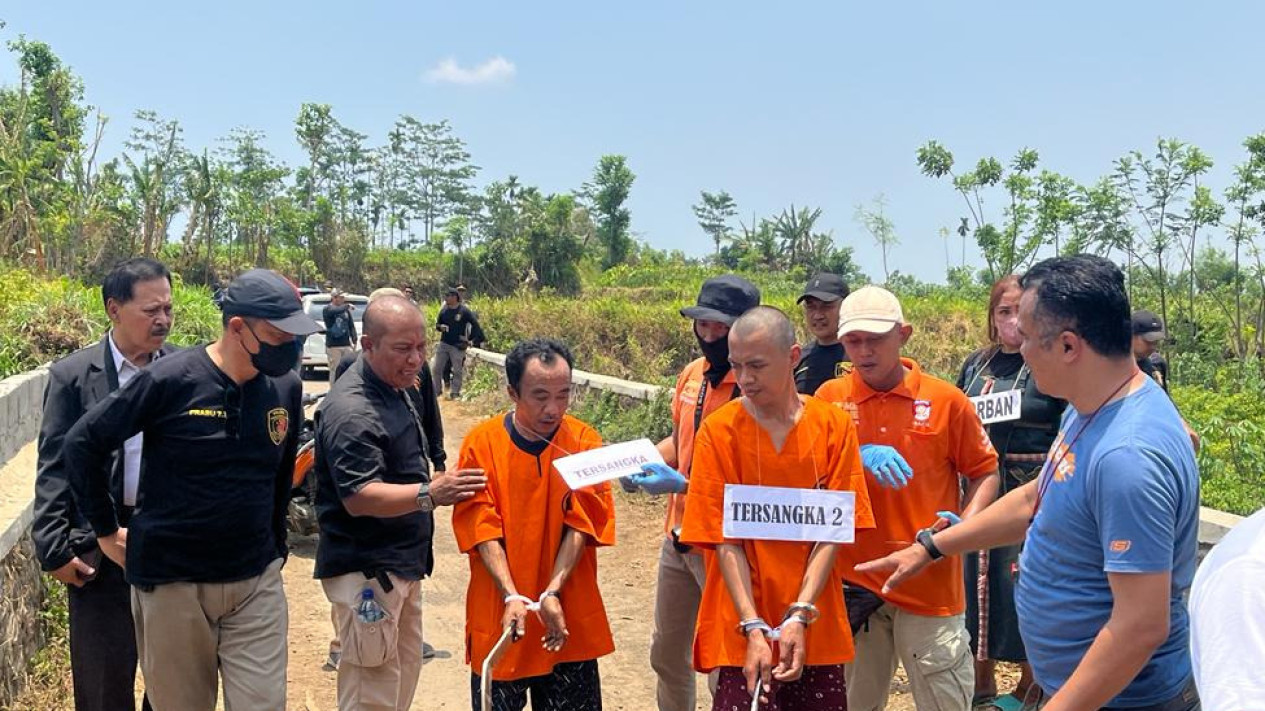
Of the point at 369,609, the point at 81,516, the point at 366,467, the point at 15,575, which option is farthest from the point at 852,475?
the point at 15,575

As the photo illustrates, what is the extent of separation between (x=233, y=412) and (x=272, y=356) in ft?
0.72

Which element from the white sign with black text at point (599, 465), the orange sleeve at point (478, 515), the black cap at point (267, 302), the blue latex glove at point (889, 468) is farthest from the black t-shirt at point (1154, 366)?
the black cap at point (267, 302)

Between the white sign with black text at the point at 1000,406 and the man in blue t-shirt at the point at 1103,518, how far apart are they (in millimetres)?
1901

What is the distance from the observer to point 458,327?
1397 cm

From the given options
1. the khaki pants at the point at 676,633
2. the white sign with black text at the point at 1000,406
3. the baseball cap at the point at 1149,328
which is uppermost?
the baseball cap at the point at 1149,328

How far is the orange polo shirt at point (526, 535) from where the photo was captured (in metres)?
3.28

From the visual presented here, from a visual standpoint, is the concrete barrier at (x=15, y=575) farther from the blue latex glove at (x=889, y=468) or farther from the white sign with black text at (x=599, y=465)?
the blue latex glove at (x=889, y=468)

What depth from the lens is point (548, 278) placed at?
3603 cm

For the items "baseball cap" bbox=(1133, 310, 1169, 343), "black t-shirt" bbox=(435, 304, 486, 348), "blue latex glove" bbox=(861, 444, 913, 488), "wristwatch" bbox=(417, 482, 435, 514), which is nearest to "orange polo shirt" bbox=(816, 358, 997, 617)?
"blue latex glove" bbox=(861, 444, 913, 488)

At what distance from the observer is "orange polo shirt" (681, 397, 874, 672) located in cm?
301

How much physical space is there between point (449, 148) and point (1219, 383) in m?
44.4

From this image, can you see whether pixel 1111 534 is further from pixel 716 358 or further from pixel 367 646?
pixel 367 646

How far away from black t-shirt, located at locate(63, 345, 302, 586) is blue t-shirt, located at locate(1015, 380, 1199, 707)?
7.96 feet

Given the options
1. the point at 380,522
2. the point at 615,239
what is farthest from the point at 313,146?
the point at 380,522
